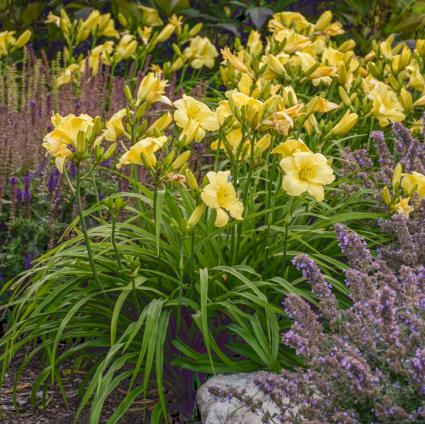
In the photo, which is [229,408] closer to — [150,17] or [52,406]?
[52,406]

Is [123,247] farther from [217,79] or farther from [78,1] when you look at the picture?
[78,1]

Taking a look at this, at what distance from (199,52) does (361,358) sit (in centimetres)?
393

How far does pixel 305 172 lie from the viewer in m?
2.76

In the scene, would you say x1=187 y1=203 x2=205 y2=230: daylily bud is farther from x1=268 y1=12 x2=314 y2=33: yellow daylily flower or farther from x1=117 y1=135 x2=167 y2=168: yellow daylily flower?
x1=268 y1=12 x2=314 y2=33: yellow daylily flower

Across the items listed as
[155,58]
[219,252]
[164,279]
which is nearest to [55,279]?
[164,279]

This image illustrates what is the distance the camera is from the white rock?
254 cm

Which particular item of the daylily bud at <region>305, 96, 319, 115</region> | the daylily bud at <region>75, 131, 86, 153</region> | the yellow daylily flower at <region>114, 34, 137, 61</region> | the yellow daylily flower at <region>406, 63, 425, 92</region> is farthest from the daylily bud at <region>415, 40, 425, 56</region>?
the daylily bud at <region>75, 131, 86, 153</region>

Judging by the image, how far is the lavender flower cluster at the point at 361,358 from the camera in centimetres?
187

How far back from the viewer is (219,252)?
118 inches

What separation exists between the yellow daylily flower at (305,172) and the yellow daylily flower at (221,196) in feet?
0.63

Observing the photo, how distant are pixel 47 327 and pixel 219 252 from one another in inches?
26.6

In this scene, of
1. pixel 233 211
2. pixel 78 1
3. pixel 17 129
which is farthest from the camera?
pixel 78 1

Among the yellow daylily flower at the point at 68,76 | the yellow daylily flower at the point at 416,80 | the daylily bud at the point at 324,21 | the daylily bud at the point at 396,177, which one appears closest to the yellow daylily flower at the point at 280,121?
the daylily bud at the point at 396,177

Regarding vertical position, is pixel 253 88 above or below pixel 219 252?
above
